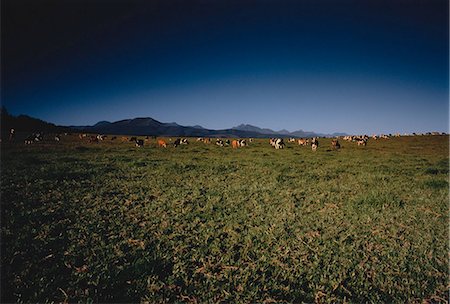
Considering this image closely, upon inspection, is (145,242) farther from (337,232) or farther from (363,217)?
(363,217)

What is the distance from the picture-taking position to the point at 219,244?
5.85 meters

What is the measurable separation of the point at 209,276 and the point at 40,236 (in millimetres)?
4047

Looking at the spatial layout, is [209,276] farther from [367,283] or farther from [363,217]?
[363,217]

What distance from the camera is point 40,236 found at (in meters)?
5.80

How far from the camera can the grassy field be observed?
14.1 feet

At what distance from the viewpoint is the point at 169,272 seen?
4.75m

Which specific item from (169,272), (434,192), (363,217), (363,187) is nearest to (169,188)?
(169,272)

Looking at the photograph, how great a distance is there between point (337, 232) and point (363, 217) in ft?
5.54

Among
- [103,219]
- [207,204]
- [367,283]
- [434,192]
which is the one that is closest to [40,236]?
[103,219]

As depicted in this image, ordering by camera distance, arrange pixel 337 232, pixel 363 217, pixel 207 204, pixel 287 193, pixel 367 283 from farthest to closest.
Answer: pixel 287 193, pixel 207 204, pixel 363 217, pixel 337 232, pixel 367 283

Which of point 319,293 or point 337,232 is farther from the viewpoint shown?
point 337,232

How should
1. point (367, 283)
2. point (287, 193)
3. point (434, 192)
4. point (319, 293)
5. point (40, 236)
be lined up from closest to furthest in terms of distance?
1. point (319, 293)
2. point (367, 283)
3. point (40, 236)
4. point (287, 193)
5. point (434, 192)

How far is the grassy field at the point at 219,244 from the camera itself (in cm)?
430

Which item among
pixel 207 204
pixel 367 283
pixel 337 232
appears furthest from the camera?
pixel 207 204
